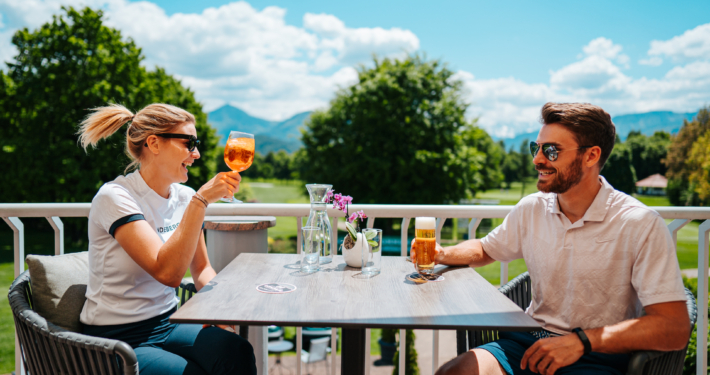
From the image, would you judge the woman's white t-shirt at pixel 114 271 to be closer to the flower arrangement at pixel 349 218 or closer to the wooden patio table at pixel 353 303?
the wooden patio table at pixel 353 303

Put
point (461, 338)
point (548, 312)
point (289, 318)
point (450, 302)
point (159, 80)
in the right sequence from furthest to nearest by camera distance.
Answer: point (159, 80), point (461, 338), point (548, 312), point (450, 302), point (289, 318)

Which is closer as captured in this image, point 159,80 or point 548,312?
point 548,312

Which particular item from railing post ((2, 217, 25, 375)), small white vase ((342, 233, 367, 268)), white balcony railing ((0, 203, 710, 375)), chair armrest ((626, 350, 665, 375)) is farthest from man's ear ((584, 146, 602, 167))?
railing post ((2, 217, 25, 375))

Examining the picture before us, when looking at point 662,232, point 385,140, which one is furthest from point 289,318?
point 385,140

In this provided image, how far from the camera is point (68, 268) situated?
181 cm

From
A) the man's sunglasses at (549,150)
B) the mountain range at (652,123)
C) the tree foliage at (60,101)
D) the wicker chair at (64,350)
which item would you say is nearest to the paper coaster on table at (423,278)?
the man's sunglasses at (549,150)

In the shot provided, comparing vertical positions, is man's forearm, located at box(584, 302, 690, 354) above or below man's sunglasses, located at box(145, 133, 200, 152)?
below

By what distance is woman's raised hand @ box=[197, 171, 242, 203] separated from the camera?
1.70 metres

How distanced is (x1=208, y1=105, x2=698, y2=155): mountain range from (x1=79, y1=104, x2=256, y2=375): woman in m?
1.51

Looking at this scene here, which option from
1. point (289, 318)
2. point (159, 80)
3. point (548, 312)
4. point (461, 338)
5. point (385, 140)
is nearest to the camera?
point (289, 318)

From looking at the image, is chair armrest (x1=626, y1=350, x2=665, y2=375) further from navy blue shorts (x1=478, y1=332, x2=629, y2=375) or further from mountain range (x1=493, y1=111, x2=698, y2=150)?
mountain range (x1=493, y1=111, x2=698, y2=150)

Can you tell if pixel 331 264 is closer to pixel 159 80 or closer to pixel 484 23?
pixel 159 80

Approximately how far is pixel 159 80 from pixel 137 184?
24.3m

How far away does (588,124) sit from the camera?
5.67ft
